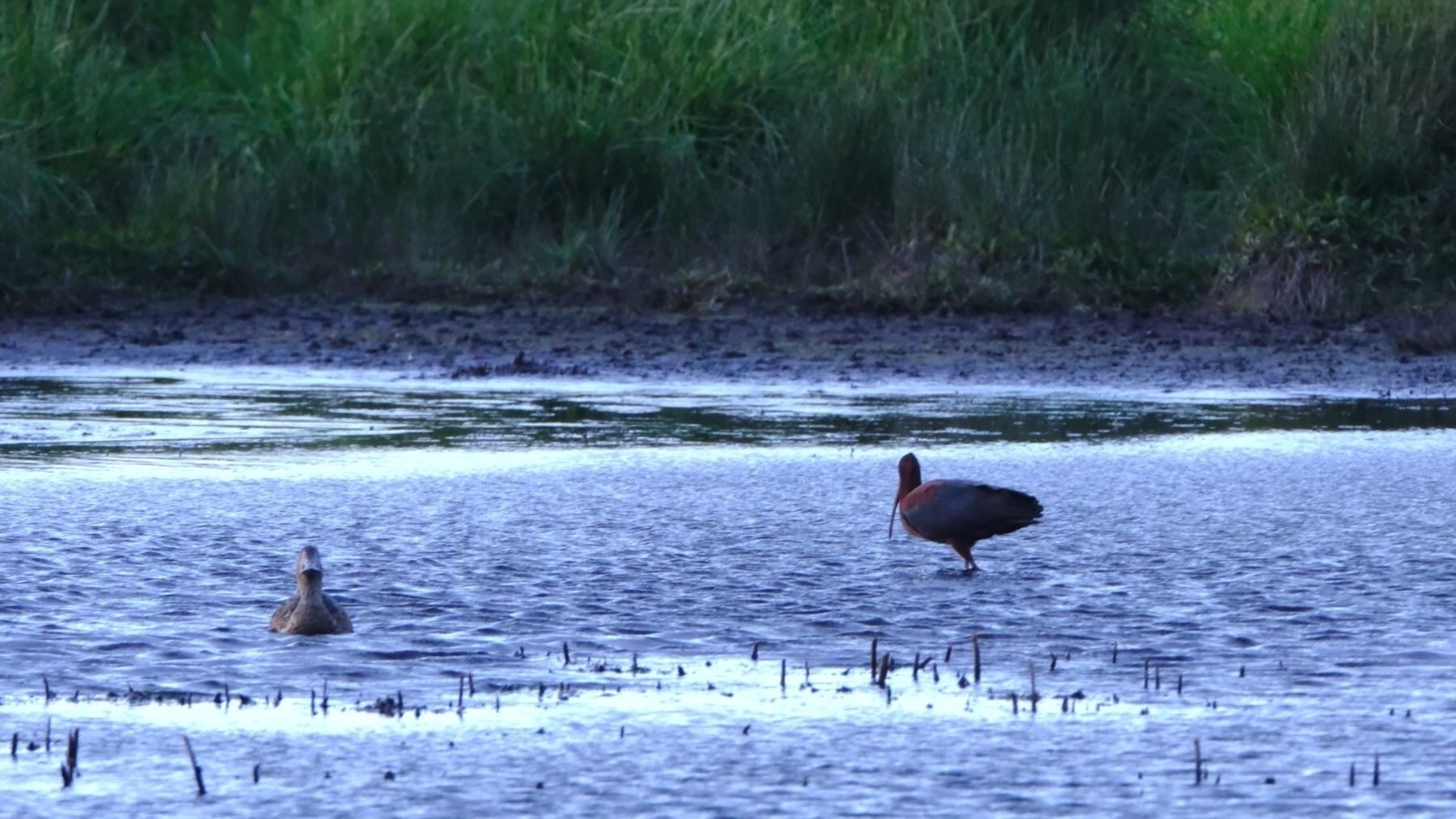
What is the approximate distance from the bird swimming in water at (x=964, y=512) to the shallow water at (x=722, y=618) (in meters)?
0.15

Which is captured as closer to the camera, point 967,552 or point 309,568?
point 309,568

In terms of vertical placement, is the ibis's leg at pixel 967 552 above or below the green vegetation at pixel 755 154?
below

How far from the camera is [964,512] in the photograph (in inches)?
287

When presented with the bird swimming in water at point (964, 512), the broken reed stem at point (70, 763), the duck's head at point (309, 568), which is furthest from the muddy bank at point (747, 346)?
the broken reed stem at point (70, 763)

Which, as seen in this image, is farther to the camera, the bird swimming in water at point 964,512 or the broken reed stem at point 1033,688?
the bird swimming in water at point 964,512

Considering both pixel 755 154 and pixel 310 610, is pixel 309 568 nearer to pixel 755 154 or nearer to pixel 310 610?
pixel 310 610

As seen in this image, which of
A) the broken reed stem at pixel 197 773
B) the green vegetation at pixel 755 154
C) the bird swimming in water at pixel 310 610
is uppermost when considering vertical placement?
the green vegetation at pixel 755 154

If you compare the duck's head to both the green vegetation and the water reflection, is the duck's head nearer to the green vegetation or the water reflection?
the water reflection

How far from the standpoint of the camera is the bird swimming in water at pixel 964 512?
7262 mm

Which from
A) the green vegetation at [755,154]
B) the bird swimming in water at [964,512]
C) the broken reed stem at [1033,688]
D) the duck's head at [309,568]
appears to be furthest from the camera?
the green vegetation at [755,154]

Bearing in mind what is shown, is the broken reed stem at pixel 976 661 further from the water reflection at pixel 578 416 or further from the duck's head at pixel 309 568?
the water reflection at pixel 578 416

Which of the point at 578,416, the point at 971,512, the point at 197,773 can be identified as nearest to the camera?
the point at 197,773

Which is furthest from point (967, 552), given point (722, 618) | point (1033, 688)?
point (1033, 688)

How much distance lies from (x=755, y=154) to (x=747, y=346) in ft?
13.5
